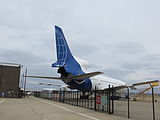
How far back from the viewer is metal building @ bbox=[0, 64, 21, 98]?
6000 cm

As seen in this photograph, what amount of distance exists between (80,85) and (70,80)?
8.95ft

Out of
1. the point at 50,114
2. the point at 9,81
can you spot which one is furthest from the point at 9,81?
the point at 50,114

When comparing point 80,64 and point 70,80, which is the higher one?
point 80,64

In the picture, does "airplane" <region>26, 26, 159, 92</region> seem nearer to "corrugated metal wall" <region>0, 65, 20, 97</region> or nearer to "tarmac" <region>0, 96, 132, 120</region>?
"tarmac" <region>0, 96, 132, 120</region>

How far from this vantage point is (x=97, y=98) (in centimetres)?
2020

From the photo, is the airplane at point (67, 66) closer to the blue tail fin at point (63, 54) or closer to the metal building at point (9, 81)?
the blue tail fin at point (63, 54)

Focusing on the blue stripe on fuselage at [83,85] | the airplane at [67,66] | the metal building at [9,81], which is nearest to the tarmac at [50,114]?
the airplane at [67,66]

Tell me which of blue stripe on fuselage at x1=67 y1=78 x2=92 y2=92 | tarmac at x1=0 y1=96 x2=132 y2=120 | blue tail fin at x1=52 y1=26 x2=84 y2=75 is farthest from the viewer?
blue stripe on fuselage at x1=67 y1=78 x2=92 y2=92

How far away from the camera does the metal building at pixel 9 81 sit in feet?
Result: 197

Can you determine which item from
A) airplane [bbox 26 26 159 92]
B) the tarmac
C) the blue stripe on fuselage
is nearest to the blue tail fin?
airplane [bbox 26 26 159 92]

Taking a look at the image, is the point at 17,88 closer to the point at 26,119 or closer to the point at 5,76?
the point at 5,76

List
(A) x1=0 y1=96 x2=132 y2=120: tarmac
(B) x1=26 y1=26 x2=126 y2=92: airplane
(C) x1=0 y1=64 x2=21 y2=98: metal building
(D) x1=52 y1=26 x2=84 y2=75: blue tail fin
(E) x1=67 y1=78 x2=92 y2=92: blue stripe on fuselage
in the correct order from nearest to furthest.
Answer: (A) x1=0 y1=96 x2=132 y2=120: tarmac → (B) x1=26 y1=26 x2=126 y2=92: airplane → (D) x1=52 y1=26 x2=84 y2=75: blue tail fin → (E) x1=67 y1=78 x2=92 y2=92: blue stripe on fuselage → (C) x1=0 y1=64 x2=21 y2=98: metal building

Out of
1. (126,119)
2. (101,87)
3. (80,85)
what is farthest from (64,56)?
(126,119)

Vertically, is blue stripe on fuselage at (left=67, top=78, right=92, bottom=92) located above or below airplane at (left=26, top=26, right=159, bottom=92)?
below
